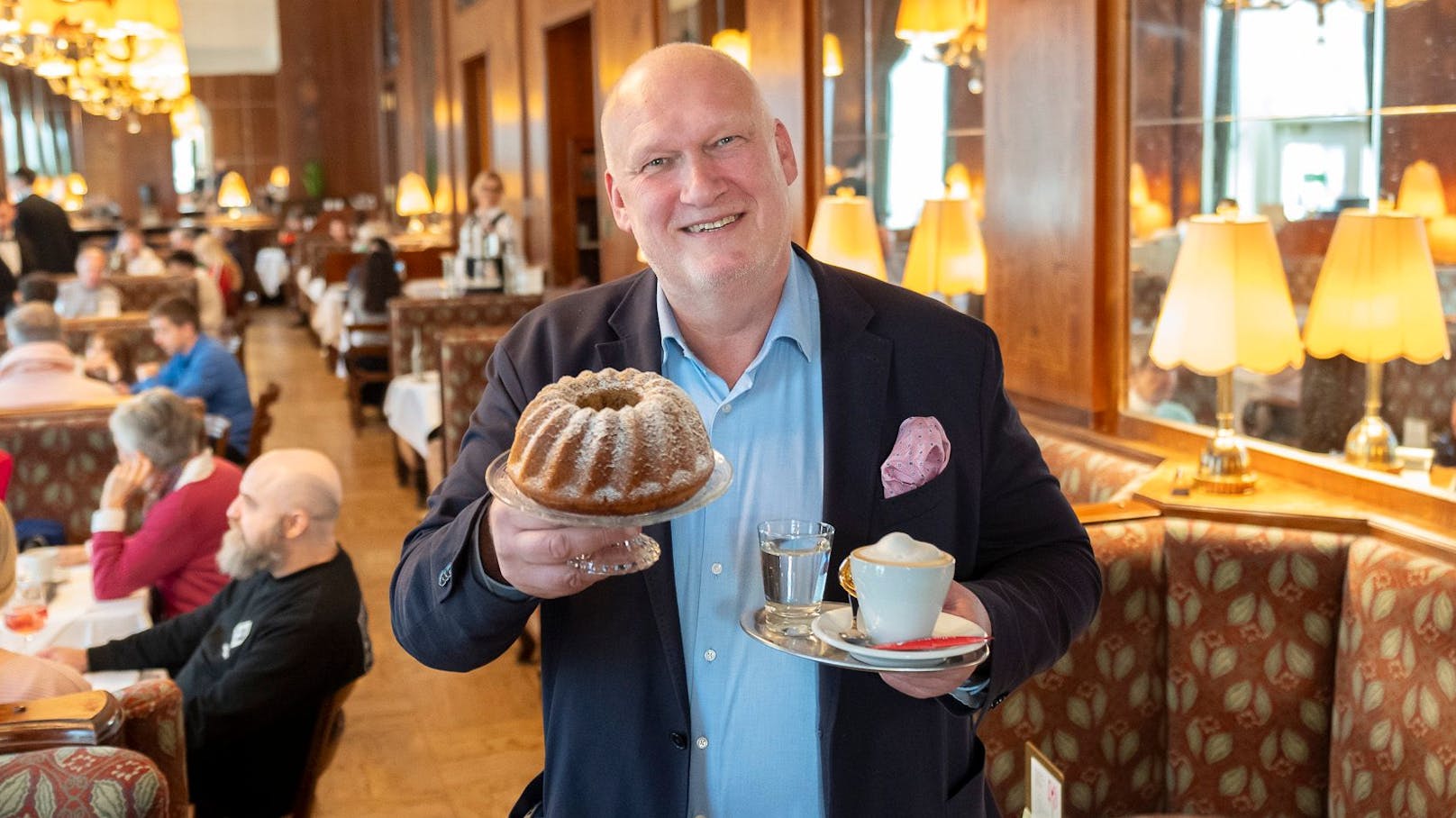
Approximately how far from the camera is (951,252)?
5.10 metres

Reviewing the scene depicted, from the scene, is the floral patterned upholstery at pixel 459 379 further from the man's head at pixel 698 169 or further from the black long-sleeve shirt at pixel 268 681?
the man's head at pixel 698 169

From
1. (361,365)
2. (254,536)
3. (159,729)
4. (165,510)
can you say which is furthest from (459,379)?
(361,365)

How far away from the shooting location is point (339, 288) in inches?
551

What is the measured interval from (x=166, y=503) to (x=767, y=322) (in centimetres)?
322

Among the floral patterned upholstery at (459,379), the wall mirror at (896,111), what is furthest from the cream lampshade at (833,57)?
the floral patterned upholstery at (459,379)

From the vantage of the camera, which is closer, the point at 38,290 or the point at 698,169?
the point at 698,169

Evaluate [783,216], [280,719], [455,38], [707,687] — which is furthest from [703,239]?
[455,38]

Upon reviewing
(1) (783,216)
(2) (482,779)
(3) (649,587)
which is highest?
(1) (783,216)

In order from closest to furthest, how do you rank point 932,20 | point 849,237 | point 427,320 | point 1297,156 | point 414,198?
point 1297,156, point 849,237, point 932,20, point 427,320, point 414,198

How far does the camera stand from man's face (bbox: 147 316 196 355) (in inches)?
287

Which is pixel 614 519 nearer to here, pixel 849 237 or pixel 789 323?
pixel 789 323

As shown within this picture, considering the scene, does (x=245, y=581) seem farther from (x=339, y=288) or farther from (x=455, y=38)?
(x=455, y=38)

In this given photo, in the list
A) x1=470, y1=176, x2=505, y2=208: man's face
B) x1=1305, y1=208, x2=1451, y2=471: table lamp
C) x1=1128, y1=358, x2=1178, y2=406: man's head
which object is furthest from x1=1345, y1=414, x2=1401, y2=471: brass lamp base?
x1=470, y1=176, x2=505, y2=208: man's face

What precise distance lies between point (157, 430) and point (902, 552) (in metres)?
3.80
